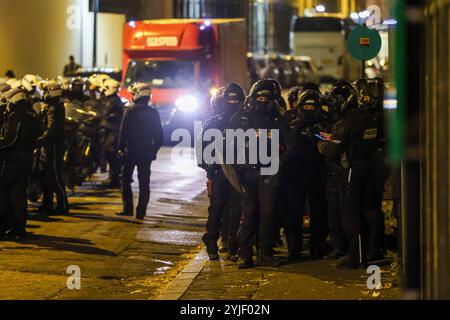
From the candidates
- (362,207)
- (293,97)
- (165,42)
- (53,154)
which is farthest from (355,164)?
(165,42)

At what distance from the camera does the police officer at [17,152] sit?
1259 centimetres

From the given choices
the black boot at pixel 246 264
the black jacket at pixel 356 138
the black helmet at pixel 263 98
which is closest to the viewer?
the black jacket at pixel 356 138

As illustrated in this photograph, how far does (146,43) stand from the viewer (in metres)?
28.5

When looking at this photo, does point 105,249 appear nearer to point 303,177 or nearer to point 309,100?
point 303,177

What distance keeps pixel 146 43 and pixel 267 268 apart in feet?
59.1

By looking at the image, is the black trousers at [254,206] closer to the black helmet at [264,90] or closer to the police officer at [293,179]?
the police officer at [293,179]

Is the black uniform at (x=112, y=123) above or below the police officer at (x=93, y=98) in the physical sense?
below

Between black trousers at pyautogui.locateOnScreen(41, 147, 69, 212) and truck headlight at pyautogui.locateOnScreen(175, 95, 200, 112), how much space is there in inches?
492

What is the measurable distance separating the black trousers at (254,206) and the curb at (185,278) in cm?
54

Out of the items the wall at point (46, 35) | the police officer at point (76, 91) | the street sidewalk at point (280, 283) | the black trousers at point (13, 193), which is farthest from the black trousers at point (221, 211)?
the wall at point (46, 35)

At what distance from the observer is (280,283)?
10297 mm

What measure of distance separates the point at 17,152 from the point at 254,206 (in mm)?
3167
